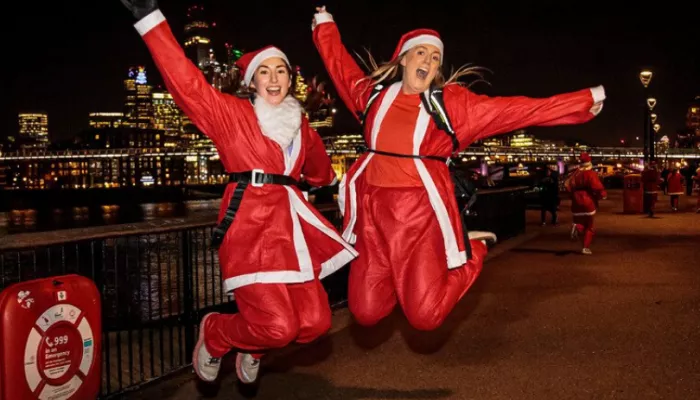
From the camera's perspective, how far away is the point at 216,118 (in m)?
4.07

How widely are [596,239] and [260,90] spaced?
11232 mm

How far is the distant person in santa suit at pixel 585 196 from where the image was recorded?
11836 millimetres

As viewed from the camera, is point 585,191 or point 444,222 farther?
point 585,191

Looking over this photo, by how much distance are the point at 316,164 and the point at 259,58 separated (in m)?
0.82

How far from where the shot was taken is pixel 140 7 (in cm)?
395

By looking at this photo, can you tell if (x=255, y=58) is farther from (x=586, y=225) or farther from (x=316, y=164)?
(x=586, y=225)

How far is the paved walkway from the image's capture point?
15.3ft

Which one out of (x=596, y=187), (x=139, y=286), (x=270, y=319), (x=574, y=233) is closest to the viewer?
(x=270, y=319)

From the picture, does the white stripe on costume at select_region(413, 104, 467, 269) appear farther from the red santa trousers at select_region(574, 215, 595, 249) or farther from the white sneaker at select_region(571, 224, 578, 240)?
the white sneaker at select_region(571, 224, 578, 240)

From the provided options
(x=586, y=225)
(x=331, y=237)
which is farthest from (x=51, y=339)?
(x=586, y=225)

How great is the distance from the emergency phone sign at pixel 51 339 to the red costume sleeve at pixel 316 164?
161cm

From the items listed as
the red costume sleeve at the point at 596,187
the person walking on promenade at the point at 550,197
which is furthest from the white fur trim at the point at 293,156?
the person walking on promenade at the point at 550,197

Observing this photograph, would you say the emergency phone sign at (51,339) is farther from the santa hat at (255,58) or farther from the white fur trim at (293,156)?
the santa hat at (255,58)

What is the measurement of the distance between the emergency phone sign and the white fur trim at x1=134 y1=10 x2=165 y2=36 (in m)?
1.40
